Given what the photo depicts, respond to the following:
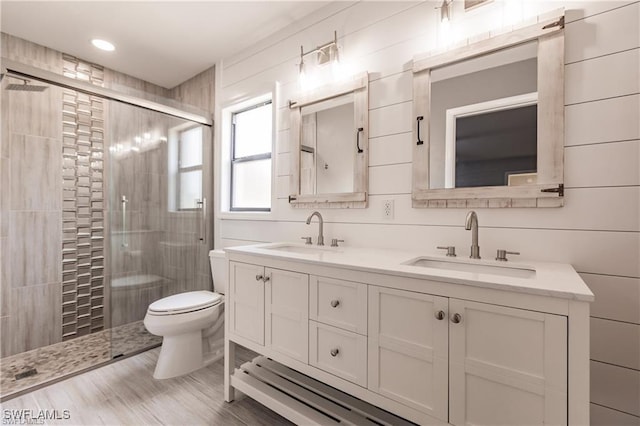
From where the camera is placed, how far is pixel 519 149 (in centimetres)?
133

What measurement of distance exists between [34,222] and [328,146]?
2.37 m

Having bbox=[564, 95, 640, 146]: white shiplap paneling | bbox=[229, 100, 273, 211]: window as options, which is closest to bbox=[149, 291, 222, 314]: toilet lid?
bbox=[229, 100, 273, 211]: window

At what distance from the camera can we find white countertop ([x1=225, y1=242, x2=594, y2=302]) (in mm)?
865

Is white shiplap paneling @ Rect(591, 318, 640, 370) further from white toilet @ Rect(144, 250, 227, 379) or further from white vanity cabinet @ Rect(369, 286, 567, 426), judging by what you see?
white toilet @ Rect(144, 250, 227, 379)

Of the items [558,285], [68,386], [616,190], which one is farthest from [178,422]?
[616,190]

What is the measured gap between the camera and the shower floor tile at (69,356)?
1917mm

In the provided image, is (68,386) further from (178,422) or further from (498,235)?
(498,235)

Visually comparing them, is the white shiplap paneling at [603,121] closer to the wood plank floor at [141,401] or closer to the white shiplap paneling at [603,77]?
the white shiplap paneling at [603,77]

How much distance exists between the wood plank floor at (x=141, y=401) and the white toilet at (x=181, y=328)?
76mm

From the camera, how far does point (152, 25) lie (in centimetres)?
221

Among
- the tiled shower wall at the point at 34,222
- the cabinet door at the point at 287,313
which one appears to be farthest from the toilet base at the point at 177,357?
the cabinet door at the point at 287,313

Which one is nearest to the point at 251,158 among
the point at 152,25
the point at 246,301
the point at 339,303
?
the point at 152,25

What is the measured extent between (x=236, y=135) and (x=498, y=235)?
7.36 feet

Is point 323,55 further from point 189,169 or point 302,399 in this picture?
point 302,399
